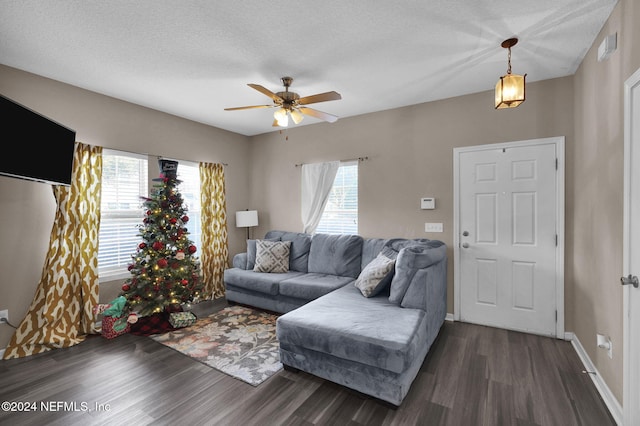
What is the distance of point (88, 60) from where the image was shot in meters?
2.75

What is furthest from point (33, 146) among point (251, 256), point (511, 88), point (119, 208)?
point (511, 88)

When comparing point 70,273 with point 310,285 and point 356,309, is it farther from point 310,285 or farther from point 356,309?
point 356,309

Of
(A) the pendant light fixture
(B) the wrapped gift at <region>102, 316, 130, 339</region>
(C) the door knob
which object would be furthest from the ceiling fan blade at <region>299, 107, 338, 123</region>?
(B) the wrapped gift at <region>102, 316, 130, 339</region>

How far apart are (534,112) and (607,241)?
171 cm

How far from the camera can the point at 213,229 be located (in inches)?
191

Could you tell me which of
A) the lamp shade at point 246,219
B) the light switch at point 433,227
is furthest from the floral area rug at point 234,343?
the light switch at point 433,227

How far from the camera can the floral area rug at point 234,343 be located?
258cm

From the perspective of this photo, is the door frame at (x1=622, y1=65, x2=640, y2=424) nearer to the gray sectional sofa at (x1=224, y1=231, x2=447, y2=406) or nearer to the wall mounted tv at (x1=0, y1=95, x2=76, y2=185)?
the gray sectional sofa at (x1=224, y1=231, x2=447, y2=406)

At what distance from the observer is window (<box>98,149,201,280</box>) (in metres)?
3.62

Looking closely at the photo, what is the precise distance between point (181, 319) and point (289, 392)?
188 cm

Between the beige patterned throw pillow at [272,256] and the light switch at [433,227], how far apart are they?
1975mm

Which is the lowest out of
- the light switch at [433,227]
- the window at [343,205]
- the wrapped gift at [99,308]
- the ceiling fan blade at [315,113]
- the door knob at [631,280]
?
the wrapped gift at [99,308]

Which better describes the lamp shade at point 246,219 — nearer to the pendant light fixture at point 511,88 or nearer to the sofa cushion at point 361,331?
the sofa cushion at point 361,331

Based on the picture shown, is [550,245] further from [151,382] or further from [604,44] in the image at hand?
[151,382]
